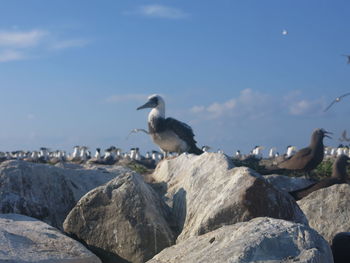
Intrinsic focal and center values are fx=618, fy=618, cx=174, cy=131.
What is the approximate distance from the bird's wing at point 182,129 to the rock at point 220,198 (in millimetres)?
8038

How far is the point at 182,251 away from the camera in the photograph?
5172mm

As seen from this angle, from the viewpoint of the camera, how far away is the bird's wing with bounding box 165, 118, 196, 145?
1561 centimetres

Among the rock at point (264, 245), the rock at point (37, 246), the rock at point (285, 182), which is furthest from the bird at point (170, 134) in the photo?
the rock at point (264, 245)

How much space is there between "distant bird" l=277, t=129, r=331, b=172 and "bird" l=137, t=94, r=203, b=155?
2.67 m

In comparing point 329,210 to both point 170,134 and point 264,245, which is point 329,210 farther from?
point 170,134

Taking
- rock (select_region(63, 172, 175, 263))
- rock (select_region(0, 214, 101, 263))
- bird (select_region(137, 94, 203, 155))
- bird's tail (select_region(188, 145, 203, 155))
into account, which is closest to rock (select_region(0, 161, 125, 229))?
rock (select_region(63, 172, 175, 263))

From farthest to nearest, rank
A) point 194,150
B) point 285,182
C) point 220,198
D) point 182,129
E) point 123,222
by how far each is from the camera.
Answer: point 194,150, point 182,129, point 285,182, point 123,222, point 220,198

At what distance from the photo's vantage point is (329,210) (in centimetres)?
760

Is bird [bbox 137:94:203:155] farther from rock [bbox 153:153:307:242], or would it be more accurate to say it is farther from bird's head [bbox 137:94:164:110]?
rock [bbox 153:153:307:242]

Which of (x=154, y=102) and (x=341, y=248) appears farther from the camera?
(x=154, y=102)

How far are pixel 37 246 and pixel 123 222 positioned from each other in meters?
1.01

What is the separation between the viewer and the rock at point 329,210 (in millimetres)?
7465

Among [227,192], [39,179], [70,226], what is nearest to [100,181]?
[39,179]

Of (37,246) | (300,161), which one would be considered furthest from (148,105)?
(37,246)
